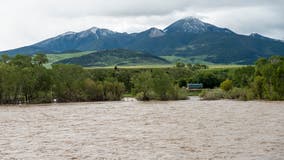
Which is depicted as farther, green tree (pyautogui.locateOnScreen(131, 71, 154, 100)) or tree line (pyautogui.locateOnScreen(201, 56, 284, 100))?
green tree (pyautogui.locateOnScreen(131, 71, 154, 100))

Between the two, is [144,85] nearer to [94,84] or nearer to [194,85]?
[94,84]

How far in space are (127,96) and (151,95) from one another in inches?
1074

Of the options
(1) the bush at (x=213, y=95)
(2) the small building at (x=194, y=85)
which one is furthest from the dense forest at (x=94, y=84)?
(2) the small building at (x=194, y=85)

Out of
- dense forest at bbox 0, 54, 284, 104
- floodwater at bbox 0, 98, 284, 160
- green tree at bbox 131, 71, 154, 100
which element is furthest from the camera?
green tree at bbox 131, 71, 154, 100

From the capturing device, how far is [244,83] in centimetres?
12800

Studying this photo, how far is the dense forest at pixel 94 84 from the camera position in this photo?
11312cm

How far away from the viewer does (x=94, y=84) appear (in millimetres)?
127875

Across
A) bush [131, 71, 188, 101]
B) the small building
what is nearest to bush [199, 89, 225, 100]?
bush [131, 71, 188, 101]

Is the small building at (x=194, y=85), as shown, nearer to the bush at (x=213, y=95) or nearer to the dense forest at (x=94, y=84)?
the dense forest at (x=94, y=84)

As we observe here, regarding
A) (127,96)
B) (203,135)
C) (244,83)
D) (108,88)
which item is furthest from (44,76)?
(203,135)

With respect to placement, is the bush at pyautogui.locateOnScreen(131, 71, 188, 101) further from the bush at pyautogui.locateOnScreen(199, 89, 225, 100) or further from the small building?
the small building

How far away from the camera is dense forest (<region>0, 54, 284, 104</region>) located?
113m

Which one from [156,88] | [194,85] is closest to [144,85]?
[156,88]

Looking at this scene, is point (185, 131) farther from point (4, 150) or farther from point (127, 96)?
point (127, 96)
